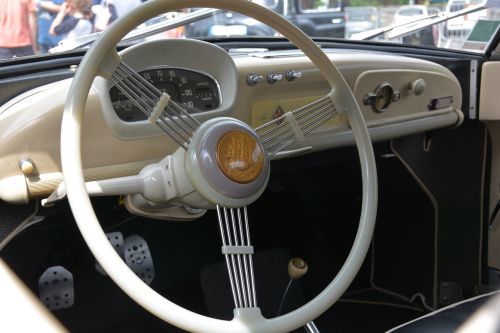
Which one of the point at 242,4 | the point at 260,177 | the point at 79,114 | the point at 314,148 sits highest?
the point at 242,4

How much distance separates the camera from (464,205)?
2293 mm

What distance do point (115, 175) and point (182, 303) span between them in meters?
0.87

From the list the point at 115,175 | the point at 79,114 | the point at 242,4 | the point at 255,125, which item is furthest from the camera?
the point at 255,125

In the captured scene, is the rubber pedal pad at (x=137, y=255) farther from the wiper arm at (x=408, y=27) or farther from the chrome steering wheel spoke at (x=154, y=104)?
the wiper arm at (x=408, y=27)

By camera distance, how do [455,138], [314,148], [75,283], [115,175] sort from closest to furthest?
[115,175], [314,148], [75,283], [455,138]

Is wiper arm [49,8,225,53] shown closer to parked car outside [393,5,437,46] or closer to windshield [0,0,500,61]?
windshield [0,0,500,61]

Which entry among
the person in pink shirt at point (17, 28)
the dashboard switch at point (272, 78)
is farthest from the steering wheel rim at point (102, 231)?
the person in pink shirt at point (17, 28)

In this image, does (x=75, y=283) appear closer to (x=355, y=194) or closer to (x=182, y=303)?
(x=182, y=303)

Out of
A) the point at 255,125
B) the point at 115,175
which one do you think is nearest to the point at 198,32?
the point at 255,125

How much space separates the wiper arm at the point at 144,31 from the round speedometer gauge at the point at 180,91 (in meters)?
0.23

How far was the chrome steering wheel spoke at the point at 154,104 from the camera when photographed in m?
1.17

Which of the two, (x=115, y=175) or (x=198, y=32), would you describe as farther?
(x=198, y=32)

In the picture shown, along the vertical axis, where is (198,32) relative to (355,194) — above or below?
above

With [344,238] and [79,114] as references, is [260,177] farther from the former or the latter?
[344,238]
